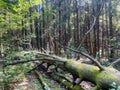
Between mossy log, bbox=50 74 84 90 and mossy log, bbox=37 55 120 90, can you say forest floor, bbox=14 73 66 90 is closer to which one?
mossy log, bbox=50 74 84 90

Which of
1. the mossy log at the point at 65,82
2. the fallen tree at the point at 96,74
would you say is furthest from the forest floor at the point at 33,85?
the fallen tree at the point at 96,74

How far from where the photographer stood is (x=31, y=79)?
822 centimetres

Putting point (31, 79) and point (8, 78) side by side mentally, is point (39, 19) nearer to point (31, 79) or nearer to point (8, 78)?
point (31, 79)

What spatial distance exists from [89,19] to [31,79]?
38.3 feet

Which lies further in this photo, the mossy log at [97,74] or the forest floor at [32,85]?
the forest floor at [32,85]

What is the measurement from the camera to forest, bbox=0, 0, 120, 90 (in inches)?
250

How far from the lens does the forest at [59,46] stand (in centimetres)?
636

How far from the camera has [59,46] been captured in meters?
19.0

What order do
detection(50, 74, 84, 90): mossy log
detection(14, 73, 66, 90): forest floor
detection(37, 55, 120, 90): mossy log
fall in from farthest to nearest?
detection(14, 73, 66, 90): forest floor
detection(50, 74, 84, 90): mossy log
detection(37, 55, 120, 90): mossy log

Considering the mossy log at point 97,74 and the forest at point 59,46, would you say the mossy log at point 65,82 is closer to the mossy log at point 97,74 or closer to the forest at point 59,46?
the forest at point 59,46

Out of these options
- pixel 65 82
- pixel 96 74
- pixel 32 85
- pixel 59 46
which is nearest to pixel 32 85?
pixel 32 85

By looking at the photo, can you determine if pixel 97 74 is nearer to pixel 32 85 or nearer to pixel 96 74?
pixel 96 74

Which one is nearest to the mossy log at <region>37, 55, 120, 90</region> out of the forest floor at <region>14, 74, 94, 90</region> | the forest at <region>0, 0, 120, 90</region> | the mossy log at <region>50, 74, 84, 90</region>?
the forest at <region>0, 0, 120, 90</region>

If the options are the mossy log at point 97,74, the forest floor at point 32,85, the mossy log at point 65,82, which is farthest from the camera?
the forest floor at point 32,85
